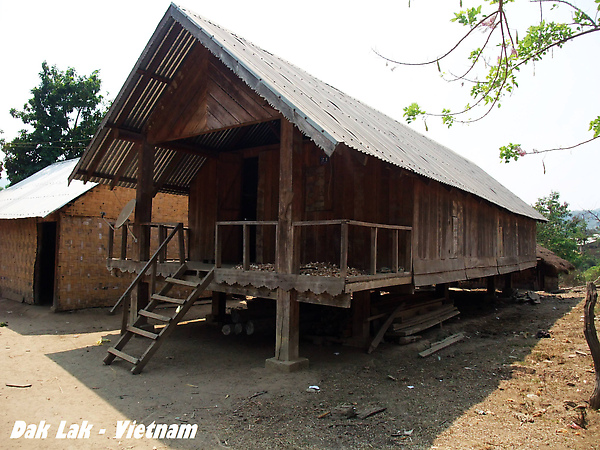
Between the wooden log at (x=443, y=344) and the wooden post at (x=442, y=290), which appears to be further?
the wooden post at (x=442, y=290)

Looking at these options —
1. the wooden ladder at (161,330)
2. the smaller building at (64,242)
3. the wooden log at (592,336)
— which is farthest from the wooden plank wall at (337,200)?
the smaller building at (64,242)

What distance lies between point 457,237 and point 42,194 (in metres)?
14.9

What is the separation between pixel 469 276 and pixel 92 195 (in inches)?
487

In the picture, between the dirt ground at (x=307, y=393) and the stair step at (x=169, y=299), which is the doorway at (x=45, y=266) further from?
the stair step at (x=169, y=299)

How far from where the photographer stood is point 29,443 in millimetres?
5031

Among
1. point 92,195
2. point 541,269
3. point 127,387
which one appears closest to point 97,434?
point 127,387

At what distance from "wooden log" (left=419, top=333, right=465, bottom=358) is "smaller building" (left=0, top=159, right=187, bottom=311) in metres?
9.12

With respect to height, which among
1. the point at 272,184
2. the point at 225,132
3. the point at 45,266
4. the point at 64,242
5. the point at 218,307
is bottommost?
the point at 218,307

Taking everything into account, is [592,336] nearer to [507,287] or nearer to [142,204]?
[142,204]

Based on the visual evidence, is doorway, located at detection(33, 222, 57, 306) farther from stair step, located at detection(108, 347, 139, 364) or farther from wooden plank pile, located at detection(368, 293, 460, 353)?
wooden plank pile, located at detection(368, 293, 460, 353)

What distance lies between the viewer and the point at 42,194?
1675 centimetres

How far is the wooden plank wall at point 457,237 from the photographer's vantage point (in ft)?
32.6

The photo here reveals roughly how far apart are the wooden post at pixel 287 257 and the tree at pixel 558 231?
85.5ft

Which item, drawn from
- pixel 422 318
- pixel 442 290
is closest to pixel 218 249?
pixel 422 318
